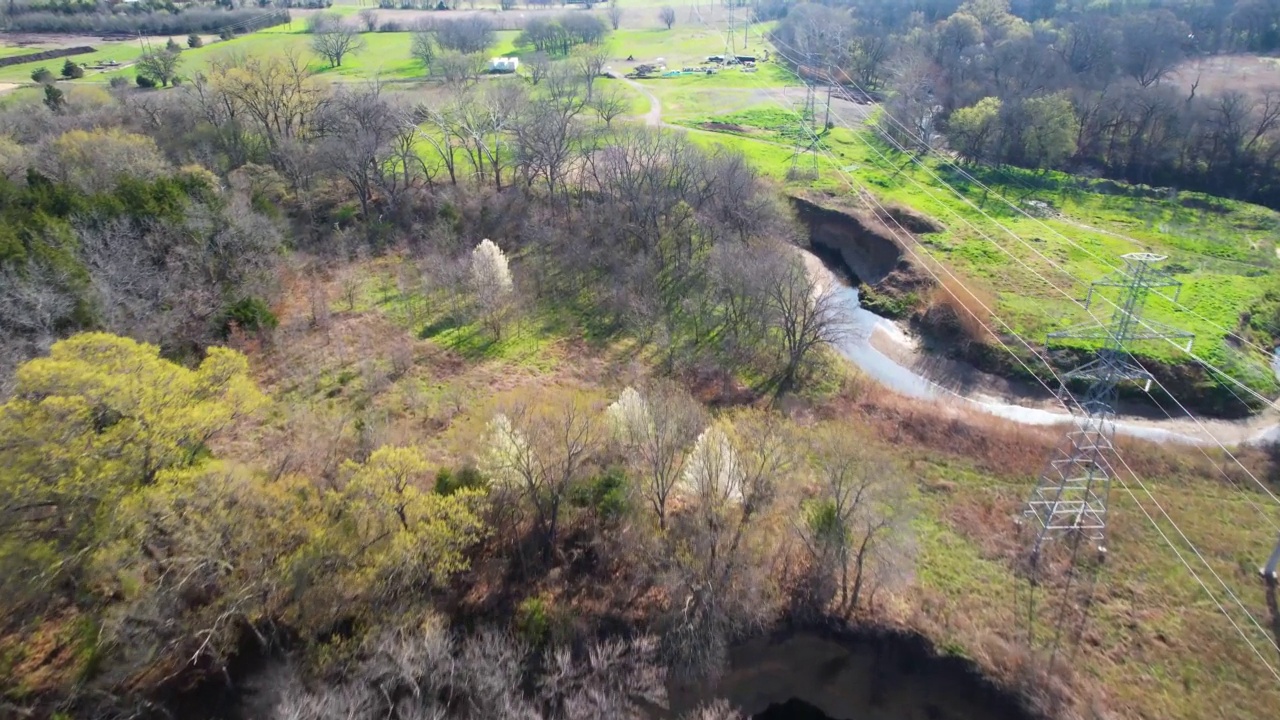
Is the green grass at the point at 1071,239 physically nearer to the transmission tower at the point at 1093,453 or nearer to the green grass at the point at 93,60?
the transmission tower at the point at 1093,453

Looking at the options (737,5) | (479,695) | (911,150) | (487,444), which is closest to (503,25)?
(737,5)

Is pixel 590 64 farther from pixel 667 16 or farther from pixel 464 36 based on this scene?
pixel 667 16

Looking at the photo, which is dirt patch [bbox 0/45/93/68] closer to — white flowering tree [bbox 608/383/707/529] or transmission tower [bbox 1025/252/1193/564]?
white flowering tree [bbox 608/383/707/529]

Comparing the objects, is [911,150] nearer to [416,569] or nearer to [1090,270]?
[1090,270]

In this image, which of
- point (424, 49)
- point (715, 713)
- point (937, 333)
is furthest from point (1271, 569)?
point (424, 49)

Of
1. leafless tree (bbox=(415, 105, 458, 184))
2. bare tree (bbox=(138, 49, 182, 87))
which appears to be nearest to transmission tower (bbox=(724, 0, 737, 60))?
leafless tree (bbox=(415, 105, 458, 184))

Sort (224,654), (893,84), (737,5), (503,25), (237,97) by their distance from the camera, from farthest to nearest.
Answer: (737,5), (503,25), (893,84), (237,97), (224,654)

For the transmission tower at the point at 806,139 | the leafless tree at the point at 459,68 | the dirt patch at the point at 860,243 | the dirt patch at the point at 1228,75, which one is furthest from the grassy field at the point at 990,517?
the dirt patch at the point at 1228,75
